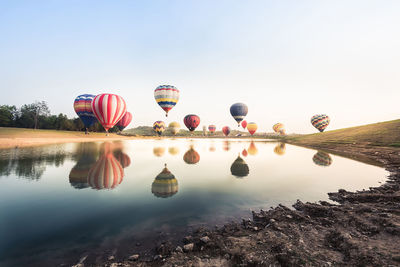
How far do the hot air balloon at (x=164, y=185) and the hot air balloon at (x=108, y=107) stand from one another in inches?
1104

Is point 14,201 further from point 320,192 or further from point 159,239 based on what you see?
point 320,192

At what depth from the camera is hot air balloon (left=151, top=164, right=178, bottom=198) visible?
8.92 m

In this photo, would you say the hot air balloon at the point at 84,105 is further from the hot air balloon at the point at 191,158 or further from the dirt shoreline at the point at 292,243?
the dirt shoreline at the point at 292,243

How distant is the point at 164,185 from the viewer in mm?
10219

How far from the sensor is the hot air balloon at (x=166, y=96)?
44.6 metres

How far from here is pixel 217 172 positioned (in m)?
13.8

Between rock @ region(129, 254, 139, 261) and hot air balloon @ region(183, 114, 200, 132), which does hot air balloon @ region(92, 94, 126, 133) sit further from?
hot air balloon @ region(183, 114, 200, 132)

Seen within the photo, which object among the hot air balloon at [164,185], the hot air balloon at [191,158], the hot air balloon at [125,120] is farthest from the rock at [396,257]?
the hot air balloon at [125,120]

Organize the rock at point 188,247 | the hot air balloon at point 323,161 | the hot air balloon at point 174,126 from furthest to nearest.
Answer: the hot air balloon at point 174,126 → the hot air balloon at point 323,161 → the rock at point 188,247

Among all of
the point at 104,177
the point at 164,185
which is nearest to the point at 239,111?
the point at 164,185

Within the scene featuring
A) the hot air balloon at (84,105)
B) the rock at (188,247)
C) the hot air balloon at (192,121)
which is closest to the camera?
the rock at (188,247)

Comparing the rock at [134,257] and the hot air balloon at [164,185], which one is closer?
the rock at [134,257]

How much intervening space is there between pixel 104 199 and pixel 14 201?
3.63m

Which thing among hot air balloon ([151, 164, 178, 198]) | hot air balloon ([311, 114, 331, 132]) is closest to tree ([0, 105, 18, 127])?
hot air balloon ([151, 164, 178, 198])
